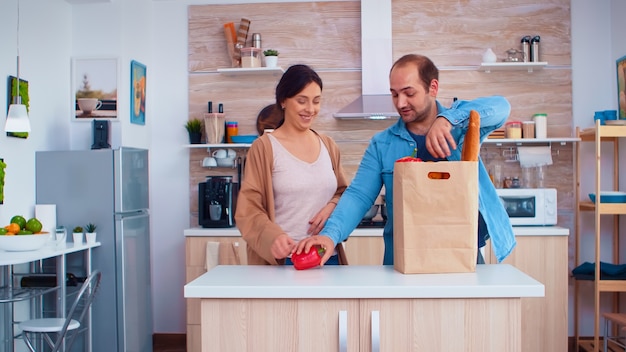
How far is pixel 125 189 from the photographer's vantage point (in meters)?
4.24

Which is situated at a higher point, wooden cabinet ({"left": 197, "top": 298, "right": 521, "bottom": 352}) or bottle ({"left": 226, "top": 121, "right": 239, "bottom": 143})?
bottle ({"left": 226, "top": 121, "right": 239, "bottom": 143})

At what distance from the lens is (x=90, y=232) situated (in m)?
4.14

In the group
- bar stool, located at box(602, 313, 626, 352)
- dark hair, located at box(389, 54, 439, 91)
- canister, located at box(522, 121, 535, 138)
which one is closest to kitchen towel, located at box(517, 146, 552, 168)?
canister, located at box(522, 121, 535, 138)

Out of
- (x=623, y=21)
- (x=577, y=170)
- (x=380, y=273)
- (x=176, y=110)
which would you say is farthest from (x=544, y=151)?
(x=380, y=273)

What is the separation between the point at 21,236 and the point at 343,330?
7.88ft

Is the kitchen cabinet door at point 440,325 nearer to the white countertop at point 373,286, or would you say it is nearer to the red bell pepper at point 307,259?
the white countertop at point 373,286

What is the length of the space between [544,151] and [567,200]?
0.40 metres

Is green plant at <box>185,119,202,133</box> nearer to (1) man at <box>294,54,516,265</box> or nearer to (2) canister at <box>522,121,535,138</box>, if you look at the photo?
(2) canister at <box>522,121,535,138</box>

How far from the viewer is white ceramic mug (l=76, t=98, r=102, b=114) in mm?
4543

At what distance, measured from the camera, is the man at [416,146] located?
2.00 meters

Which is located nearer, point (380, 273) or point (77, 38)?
point (380, 273)

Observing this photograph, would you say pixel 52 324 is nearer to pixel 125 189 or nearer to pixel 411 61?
pixel 125 189

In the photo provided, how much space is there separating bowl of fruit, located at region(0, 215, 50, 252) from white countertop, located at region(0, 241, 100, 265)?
33 millimetres

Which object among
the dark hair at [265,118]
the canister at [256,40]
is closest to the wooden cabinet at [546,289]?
the dark hair at [265,118]
